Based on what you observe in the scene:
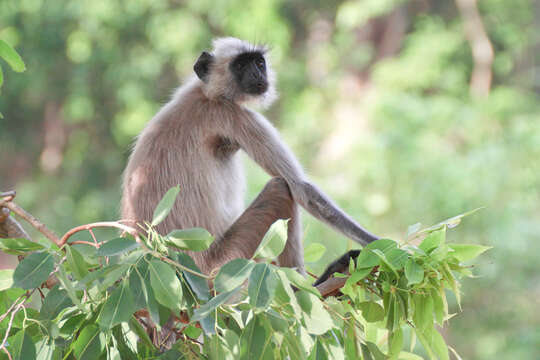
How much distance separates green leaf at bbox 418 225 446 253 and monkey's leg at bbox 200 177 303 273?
957 millimetres

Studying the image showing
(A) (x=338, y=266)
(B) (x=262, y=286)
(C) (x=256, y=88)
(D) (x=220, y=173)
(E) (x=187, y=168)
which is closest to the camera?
(B) (x=262, y=286)

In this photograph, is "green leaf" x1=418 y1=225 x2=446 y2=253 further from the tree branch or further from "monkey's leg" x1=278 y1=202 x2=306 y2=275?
the tree branch

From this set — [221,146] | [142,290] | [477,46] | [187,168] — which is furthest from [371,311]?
[477,46]

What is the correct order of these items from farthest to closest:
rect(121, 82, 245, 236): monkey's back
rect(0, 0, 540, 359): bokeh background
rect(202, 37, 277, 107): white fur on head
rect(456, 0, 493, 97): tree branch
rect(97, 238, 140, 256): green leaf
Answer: rect(456, 0, 493, 97): tree branch
rect(0, 0, 540, 359): bokeh background
rect(202, 37, 277, 107): white fur on head
rect(121, 82, 245, 236): monkey's back
rect(97, 238, 140, 256): green leaf

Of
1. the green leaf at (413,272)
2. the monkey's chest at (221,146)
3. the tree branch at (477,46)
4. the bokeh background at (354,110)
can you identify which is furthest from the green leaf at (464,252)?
the tree branch at (477,46)

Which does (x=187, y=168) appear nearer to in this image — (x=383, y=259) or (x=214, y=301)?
(x=383, y=259)

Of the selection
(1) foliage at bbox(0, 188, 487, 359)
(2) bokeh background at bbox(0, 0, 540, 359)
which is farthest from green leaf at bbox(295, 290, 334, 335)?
(2) bokeh background at bbox(0, 0, 540, 359)

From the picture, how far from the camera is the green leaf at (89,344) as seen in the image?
5.16ft

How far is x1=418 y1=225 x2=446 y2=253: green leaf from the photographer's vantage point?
181 centimetres

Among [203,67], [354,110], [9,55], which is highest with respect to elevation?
[9,55]

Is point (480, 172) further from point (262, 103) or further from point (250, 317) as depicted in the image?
point (250, 317)

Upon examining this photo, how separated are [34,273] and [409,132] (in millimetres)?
6013

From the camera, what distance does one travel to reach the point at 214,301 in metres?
1.39

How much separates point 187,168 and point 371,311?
1.28 metres
